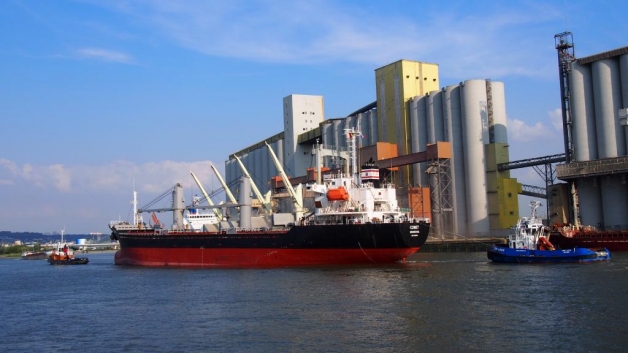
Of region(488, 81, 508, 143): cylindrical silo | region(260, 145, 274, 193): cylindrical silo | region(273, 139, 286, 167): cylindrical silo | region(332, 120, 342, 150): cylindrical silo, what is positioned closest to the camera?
region(488, 81, 508, 143): cylindrical silo

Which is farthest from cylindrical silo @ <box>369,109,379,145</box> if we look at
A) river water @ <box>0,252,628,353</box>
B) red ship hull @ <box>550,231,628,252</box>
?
river water @ <box>0,252,628,353</box>

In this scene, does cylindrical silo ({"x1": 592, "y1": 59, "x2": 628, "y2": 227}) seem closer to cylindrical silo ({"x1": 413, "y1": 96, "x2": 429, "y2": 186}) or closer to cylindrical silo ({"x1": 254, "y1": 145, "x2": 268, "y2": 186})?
cylindrical silo ({"x1": 413, "y1": 96, "x2": 429, "y2": 186})

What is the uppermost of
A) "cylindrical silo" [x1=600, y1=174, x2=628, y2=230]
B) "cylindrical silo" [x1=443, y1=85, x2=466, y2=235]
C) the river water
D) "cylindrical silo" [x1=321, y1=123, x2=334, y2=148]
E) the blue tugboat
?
"cylindrical silo" [x1=321, y1=123, x2=334, y2=148]

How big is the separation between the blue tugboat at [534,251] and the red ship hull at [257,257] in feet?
17.9

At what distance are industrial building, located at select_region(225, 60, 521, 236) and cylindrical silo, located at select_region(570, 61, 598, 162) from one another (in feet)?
24.4

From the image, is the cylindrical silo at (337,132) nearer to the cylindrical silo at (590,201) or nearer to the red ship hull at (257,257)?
the cylindrical silo at (590,201)

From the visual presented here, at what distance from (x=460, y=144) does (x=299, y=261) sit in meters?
25.9

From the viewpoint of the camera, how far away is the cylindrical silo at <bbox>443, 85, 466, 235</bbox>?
194ft

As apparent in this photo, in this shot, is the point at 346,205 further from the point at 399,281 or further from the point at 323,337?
the point at 323,337

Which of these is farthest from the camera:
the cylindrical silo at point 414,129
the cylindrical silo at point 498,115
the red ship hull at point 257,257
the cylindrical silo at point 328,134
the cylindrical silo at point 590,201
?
the cylindrical silo at point 328,134

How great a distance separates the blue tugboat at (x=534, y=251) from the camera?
36.1m

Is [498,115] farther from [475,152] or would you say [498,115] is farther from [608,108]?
[608,108]

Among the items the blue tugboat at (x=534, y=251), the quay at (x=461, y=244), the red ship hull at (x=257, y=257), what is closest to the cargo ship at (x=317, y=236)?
the red ship hull at (x=257, y=257)

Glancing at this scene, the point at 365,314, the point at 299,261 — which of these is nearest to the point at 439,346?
the point at 365,314
